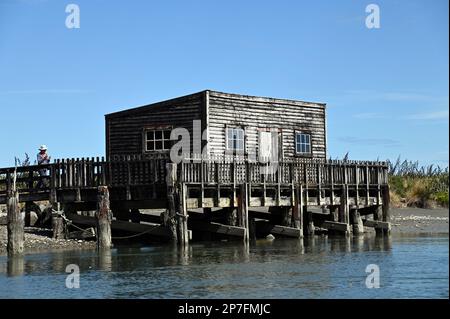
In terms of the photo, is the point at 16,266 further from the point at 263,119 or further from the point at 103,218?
the point at 263,119

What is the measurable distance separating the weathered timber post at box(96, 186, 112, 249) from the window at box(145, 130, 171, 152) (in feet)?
16.3

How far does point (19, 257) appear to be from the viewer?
25250 millimetres

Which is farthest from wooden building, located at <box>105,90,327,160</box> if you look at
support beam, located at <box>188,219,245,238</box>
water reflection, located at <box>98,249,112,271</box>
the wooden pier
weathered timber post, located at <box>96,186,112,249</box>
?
water reflection, located at <box>98,249,112,271</box>

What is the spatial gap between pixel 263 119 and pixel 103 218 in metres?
8.91

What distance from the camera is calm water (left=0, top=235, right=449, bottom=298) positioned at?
17.4m

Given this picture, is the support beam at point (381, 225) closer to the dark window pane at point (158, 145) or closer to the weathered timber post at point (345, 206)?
the weathered timber post at point (345, 206)

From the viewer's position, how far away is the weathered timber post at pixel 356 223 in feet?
116

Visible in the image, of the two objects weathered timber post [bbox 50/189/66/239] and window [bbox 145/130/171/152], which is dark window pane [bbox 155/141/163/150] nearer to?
window [bbox 145/130/171/152]

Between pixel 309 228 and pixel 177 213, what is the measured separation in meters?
8.45

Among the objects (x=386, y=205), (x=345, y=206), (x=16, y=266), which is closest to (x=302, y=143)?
(x=345, y=206)

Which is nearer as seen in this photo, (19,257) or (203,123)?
(19,257)

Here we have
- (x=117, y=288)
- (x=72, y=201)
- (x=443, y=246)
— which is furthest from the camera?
(x=72, y=201)
